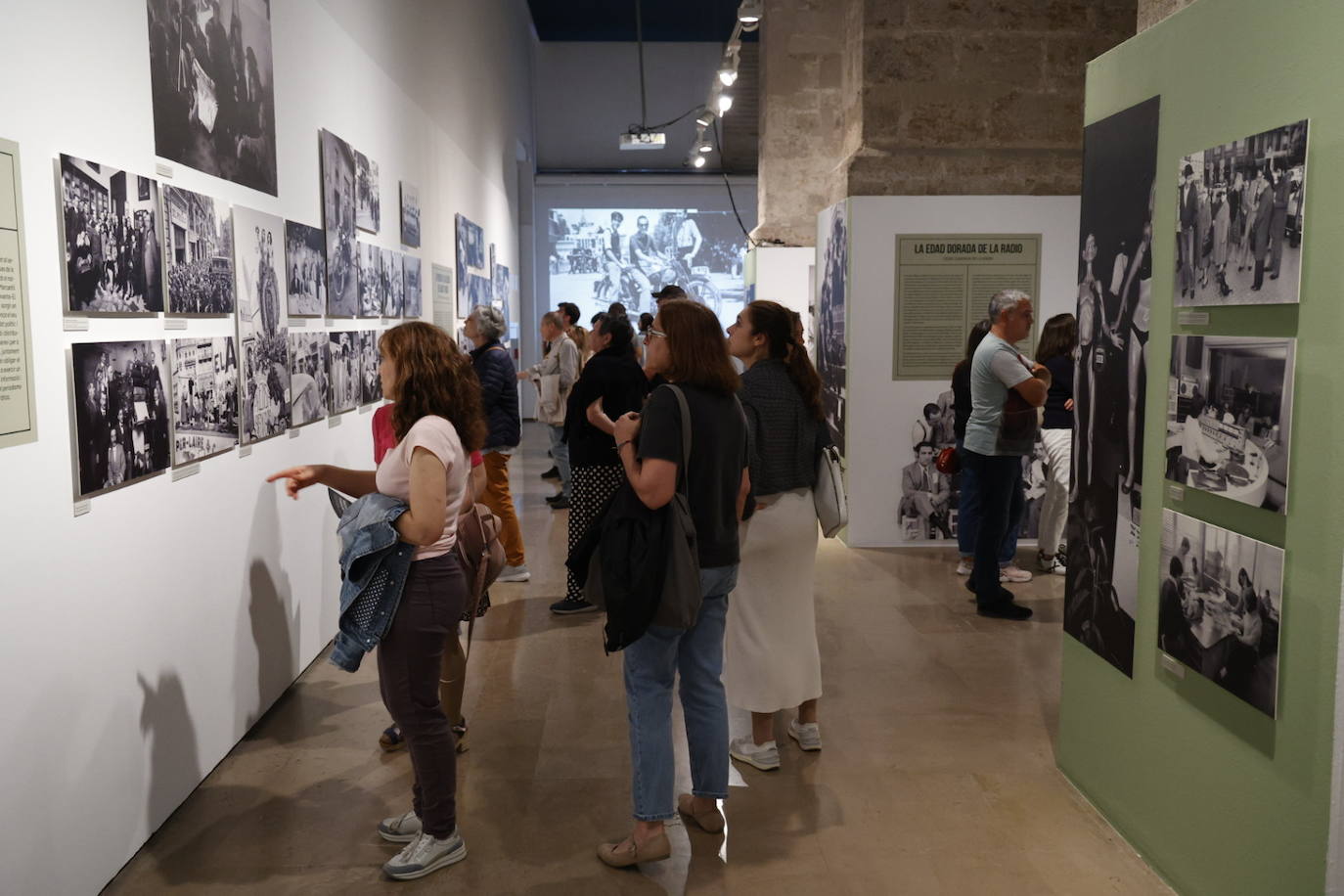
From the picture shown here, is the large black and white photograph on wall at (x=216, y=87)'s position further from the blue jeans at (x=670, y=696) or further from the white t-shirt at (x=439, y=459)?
the blue jeans at (x=670, y=696)

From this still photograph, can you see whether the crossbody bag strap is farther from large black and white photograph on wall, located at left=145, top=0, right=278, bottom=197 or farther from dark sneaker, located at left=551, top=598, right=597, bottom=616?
dark sneaker, located at left=551, top=598, right=597, bottom=616

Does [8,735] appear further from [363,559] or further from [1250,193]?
[1250,193]

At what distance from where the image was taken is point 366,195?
19.5 ft

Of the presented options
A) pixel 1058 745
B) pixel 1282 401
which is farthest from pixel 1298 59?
pixel 1058 745

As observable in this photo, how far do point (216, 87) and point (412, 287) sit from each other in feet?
11.0

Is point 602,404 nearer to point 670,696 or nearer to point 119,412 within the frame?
point 670,696

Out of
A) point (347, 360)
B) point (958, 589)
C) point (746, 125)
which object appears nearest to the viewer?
point (347, 360)

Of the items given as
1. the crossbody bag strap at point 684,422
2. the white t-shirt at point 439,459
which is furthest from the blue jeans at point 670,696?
the white t-shirt at point 439,459

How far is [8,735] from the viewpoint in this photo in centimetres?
258

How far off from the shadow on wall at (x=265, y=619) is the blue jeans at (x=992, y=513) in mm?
3482

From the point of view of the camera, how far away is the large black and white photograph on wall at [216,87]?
3.51m

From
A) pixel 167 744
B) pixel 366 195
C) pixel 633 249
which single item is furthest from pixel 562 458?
pixel 633 249

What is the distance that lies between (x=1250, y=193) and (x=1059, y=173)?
5351 millimetres

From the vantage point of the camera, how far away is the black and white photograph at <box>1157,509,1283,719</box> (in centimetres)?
256
